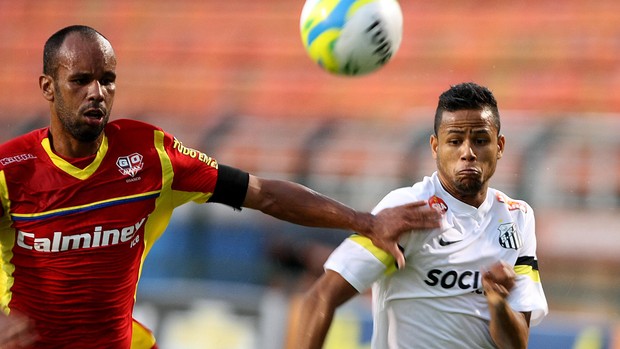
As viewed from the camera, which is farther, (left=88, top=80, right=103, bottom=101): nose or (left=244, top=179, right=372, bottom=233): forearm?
(left=244, top=179, right=372, bottom=233): forearm

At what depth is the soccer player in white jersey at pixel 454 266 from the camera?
4.12 metres

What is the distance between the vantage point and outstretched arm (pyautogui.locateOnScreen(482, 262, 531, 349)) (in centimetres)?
404

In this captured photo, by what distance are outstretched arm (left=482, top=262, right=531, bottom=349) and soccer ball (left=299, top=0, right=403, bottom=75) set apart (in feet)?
4.15

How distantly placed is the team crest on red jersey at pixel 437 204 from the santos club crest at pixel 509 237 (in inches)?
10.3

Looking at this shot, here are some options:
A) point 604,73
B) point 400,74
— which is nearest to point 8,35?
point 400,74

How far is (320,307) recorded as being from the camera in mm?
4004

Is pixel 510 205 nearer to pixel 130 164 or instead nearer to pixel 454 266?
pixel 454 266

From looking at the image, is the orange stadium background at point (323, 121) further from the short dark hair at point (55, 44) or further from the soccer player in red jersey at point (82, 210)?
the short dark hair at point (55, 44)

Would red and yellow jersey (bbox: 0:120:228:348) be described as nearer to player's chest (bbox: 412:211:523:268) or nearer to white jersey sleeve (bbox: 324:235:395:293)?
white jersey sleeve (bbox: 324:235:395:293)

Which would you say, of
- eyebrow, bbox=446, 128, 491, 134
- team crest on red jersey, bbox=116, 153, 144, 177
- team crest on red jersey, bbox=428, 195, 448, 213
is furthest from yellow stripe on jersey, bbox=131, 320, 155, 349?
eyebrow, bbox=446, 128, 491, 134

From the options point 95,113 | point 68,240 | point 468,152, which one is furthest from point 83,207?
point 468,152

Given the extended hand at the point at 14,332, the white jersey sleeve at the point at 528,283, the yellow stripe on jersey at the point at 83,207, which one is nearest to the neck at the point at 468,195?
the white jersey sleeve at the point at 528,283

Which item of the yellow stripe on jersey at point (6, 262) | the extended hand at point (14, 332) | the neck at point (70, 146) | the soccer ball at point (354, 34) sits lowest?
the extended hand at point (14, 332)

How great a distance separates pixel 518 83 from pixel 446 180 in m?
8.12
